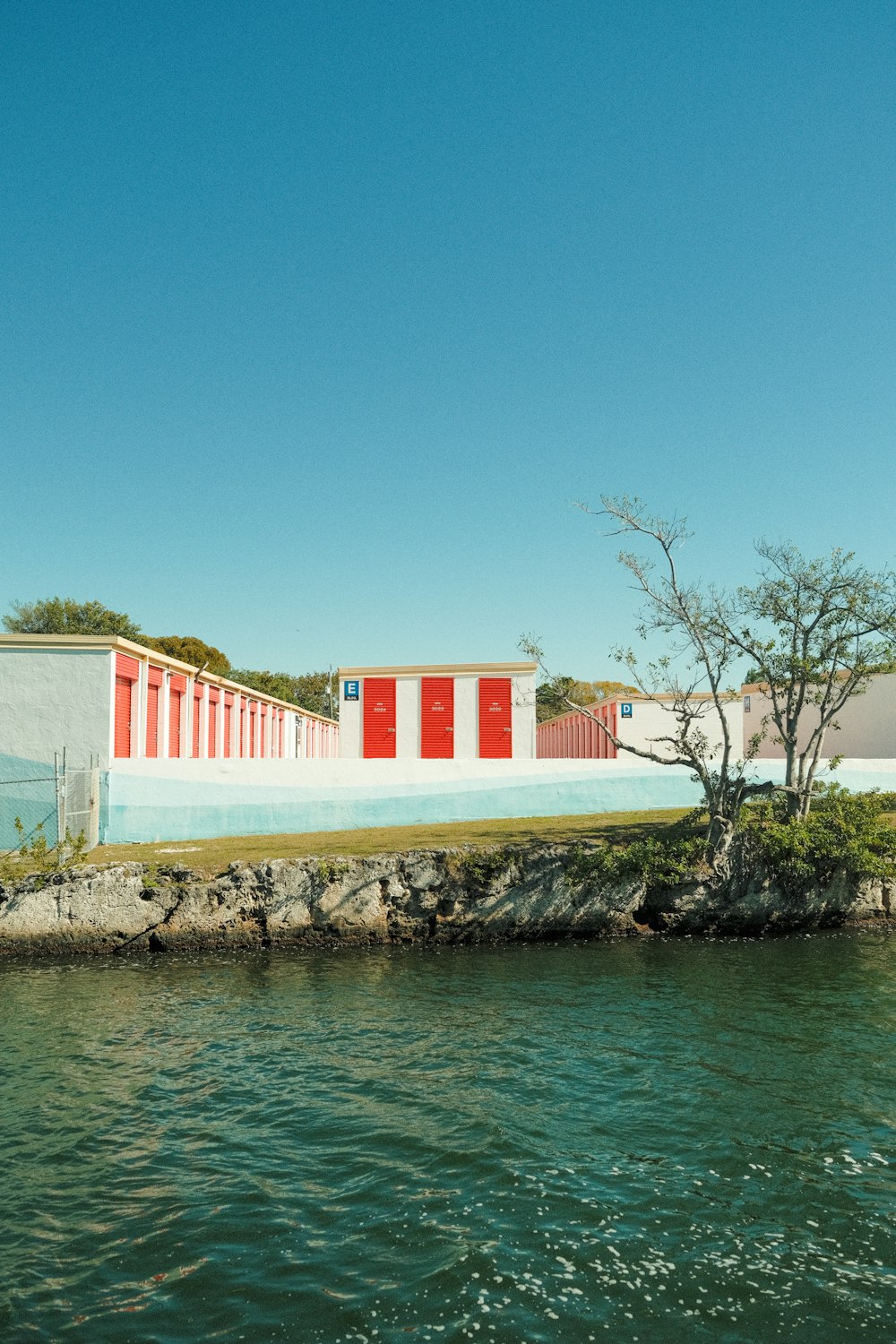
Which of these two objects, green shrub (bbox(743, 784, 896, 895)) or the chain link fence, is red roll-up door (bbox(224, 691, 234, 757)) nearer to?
the chain link fence

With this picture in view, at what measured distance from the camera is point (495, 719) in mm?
29094

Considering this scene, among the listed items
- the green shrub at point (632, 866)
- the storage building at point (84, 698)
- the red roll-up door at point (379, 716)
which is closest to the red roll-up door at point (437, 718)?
the red roll-up door at point (379, 716)

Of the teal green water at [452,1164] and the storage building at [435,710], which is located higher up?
the storage building at [435,710]

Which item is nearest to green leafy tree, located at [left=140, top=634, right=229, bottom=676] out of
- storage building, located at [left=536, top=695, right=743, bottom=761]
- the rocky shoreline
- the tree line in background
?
the tree line in background

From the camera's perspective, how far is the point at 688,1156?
7211mm

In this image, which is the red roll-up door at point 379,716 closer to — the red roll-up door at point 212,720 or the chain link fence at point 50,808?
the red roll-up door at point 212,720

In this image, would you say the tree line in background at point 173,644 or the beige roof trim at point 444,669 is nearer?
the beige roof trim at point 444,669

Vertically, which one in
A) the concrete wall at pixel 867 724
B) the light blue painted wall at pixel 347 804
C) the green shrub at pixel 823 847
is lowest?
the green shrub at pixel 823 847

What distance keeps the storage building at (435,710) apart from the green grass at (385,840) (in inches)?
315

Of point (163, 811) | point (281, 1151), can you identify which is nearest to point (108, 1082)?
point (281, 1151)

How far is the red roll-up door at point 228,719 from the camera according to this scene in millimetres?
30266

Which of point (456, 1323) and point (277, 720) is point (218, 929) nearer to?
point (456, 1323)

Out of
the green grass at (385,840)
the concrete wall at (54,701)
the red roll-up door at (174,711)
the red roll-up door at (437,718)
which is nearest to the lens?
the green grass at (385,840)

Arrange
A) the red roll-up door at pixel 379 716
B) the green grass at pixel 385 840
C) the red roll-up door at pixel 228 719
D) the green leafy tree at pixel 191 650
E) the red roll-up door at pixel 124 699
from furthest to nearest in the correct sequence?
the green leafy tree at pixel 191 650 < the red roll-up door at pixel 228 719 < the red roll-up door at pixel 379 716 < the red roll-up door at pixel 124 699 < the green grass at pixel 385 840
